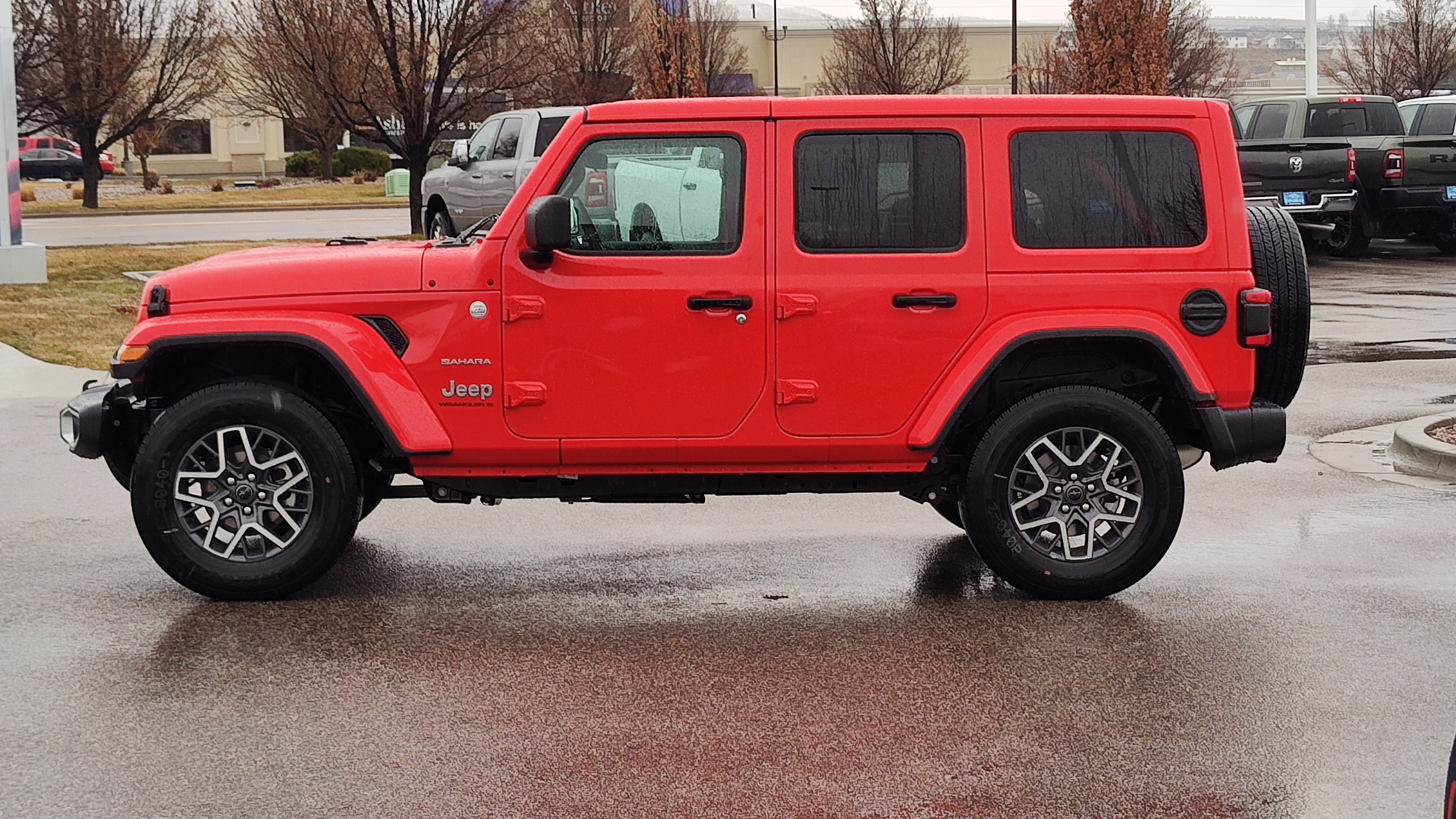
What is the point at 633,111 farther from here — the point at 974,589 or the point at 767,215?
the point at 974,589

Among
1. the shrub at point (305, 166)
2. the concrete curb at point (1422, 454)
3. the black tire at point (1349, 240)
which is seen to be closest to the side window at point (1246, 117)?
the black tire at point (1349, 240)

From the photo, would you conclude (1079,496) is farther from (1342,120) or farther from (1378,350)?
(1342,120)

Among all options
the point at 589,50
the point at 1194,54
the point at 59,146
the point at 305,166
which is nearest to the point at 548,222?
the point at 589,50

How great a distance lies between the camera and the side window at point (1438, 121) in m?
26.2

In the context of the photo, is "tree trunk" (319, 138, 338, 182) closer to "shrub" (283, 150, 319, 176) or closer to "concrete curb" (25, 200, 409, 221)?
"shrub" (283, 150, 319, 176)

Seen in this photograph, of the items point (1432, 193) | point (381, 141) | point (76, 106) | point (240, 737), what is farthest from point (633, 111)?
point (76, 106)

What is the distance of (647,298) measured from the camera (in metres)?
6.55

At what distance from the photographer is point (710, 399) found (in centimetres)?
660

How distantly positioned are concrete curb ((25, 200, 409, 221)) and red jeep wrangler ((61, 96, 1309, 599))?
1347 inches

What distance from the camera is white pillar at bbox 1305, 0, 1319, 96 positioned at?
107ft

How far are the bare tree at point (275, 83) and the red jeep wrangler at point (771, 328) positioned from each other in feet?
70.3

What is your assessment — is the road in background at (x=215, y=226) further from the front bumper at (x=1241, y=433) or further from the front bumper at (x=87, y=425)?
the front bumper at (x=1241, y=433)

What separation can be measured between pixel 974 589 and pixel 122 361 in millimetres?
3477

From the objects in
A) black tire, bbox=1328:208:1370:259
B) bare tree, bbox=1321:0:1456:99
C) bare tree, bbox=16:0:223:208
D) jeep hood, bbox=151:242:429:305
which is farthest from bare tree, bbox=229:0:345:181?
bare tree, bbox=1321:0:1456:99
